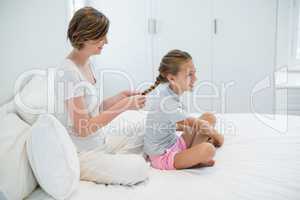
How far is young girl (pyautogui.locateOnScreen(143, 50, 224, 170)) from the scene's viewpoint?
1343mm

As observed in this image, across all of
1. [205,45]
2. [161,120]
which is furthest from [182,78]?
[205,45]

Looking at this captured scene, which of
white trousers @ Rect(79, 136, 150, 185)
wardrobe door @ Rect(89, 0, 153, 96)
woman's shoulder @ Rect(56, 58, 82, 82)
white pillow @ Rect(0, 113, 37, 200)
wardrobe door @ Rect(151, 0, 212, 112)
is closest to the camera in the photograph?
white pillow @ Rect(0, 113, 37, 200)

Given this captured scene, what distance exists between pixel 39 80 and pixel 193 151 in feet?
2.67

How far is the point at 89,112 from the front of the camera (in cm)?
139

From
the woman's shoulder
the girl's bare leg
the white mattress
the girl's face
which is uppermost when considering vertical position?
the woman's shoulder

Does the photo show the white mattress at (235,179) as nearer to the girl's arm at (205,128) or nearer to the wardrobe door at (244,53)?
the girl's arm at (205,128)

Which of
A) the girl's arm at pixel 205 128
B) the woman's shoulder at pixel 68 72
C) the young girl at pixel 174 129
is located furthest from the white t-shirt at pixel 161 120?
the woman's shoulder at pixel 68 72

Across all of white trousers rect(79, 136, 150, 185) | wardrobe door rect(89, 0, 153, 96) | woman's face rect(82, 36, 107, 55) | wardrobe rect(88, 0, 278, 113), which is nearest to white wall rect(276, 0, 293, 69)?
wardrobe rect(88, 0, 278, 113)

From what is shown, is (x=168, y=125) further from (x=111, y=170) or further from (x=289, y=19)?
(x=289, y=19)

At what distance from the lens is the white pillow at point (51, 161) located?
3.55ft

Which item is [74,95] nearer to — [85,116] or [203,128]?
[85,116]

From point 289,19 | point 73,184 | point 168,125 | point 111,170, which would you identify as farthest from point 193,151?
point 289,19

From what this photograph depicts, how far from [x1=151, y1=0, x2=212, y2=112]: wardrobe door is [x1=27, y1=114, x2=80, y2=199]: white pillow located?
205 centimetres

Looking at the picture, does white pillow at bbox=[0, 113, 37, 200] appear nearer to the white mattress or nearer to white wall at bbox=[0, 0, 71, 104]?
the white mattress
